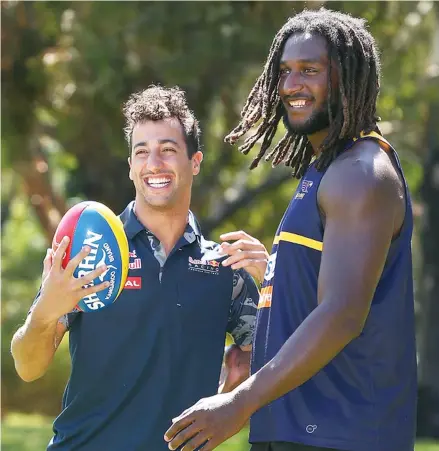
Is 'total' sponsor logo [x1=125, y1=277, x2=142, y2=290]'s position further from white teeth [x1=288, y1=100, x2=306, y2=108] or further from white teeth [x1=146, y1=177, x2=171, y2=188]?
white teeth [x1=288, y1=100, x2=306, y2=108]

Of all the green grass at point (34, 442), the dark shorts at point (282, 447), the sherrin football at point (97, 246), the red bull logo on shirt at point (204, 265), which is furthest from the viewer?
the green grass at point (34, 442)

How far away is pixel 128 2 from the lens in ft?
34.9

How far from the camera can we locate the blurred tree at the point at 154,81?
10656 mm

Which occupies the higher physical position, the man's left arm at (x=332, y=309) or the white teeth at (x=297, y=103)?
the white teeth at (x=297, y=103)

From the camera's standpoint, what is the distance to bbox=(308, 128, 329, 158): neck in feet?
11.6

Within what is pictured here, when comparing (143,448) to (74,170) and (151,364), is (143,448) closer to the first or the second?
(151,364)

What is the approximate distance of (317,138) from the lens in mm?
3580

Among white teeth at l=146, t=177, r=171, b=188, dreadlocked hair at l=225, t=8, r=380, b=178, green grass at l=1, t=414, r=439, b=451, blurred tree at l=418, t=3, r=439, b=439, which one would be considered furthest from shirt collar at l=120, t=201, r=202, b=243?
blurred tree at l=418, t=3, r=439, b=439

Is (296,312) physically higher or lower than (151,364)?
higher

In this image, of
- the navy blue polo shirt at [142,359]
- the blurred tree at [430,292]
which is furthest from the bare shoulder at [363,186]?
the blurred tree at [430,292]

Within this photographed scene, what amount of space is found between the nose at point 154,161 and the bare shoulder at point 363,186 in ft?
4.05

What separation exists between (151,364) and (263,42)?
270 inches

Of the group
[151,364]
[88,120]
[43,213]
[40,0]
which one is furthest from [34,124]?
[151,364]

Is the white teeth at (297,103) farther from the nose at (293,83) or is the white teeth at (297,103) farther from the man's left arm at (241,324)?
the man's left arm at (241,324)
